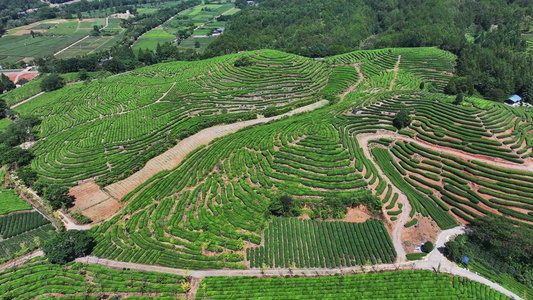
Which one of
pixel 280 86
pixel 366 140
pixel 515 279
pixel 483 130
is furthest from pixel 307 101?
pixel 515 279

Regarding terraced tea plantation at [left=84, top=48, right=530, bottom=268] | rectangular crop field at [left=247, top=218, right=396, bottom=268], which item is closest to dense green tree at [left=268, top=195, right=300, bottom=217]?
rectangular crop field at [left=247, top=218, right=396, bottom=268]

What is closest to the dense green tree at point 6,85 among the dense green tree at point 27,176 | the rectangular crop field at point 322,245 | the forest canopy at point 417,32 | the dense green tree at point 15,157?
the dense green tree at point 15,157

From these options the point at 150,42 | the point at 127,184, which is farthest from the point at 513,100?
the point at 150,42

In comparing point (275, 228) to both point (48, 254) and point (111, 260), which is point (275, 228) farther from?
point (48, 254)

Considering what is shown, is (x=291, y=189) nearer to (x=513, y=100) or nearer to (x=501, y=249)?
(x=501, y=249)

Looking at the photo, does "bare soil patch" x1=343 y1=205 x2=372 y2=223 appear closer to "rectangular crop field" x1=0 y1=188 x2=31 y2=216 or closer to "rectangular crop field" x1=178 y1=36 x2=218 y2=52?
"rectangular crop field" x1=0 y1=188 x2=31 y2=216

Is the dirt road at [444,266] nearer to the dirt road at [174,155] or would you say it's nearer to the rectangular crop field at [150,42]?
the dirt road at [174,155]

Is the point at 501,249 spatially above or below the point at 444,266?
above
